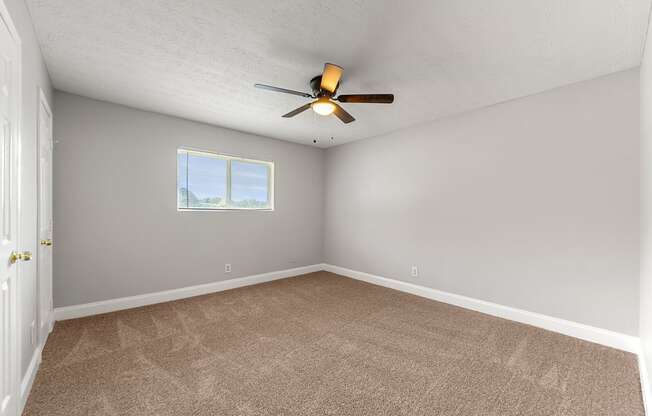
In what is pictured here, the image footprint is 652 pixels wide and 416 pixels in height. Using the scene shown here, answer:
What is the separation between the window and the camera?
154 inches

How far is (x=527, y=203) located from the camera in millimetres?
2996

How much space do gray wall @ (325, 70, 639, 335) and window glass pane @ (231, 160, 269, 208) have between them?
6.33 ft

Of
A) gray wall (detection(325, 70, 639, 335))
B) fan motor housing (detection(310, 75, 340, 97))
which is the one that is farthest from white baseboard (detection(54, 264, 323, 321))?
fan motor housing (detection(310, 75, 340, 97))

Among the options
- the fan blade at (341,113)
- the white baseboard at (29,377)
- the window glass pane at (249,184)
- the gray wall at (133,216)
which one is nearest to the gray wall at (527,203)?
the fan blade at (341,113)

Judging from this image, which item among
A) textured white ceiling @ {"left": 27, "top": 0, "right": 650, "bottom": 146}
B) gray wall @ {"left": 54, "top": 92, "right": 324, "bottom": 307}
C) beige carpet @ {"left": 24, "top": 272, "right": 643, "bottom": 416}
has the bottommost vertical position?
beige carpet @ {"left": 24, "top": 272, "right": 643, "bottom": 416}

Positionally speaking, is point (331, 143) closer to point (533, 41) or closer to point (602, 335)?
point (533, 41)

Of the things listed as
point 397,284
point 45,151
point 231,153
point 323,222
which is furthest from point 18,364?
point 323,222

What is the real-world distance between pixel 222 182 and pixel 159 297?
1798mm

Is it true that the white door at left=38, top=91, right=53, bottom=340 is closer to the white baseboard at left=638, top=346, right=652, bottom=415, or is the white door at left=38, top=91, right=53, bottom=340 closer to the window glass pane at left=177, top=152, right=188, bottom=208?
the window glass pane at left=177, top=152, right=188, bottom=208

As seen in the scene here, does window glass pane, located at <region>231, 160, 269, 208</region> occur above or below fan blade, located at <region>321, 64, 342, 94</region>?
below

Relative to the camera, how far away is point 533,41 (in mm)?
2055

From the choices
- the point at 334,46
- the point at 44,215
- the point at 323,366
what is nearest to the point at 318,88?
the point at 334,46

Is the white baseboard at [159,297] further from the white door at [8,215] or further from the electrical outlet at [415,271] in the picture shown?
the electrical outlet at [415,271]

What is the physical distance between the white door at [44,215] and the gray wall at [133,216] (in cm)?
25
